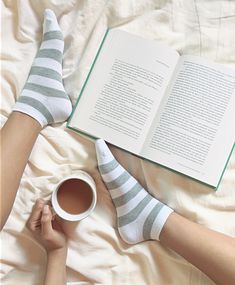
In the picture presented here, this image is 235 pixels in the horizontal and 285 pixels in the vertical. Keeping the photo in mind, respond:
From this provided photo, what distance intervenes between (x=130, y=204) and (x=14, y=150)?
0.24m

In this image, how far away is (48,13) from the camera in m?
0.98

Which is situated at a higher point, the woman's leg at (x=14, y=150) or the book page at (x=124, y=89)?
the book page at (x=124, y=89)

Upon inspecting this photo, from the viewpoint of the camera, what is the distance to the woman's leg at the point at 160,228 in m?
0.88

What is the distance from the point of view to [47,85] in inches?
37.9

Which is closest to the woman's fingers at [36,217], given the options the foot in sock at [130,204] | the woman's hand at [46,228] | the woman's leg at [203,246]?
the woman's hand at [46,228]

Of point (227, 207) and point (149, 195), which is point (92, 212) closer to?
point (149, 195)

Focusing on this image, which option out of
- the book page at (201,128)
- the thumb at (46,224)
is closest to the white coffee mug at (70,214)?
the thumb at (46,224)

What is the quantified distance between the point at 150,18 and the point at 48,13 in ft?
0.68

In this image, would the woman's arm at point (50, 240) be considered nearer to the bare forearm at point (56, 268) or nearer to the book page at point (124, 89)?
the bare forearm at point (56, 268)

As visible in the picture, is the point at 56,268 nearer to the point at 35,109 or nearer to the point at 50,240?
the point at 50,240

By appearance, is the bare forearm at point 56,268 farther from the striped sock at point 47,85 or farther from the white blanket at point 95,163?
the striped sock at point 47,85

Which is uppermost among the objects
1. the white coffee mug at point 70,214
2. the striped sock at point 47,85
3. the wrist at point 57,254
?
the striped sock at point 47,85

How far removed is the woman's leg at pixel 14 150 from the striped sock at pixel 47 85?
0.02 meters

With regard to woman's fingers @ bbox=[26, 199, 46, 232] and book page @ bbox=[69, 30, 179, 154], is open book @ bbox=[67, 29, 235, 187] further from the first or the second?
woman's fingers @ bbox=[26, 199, 46, 232]
